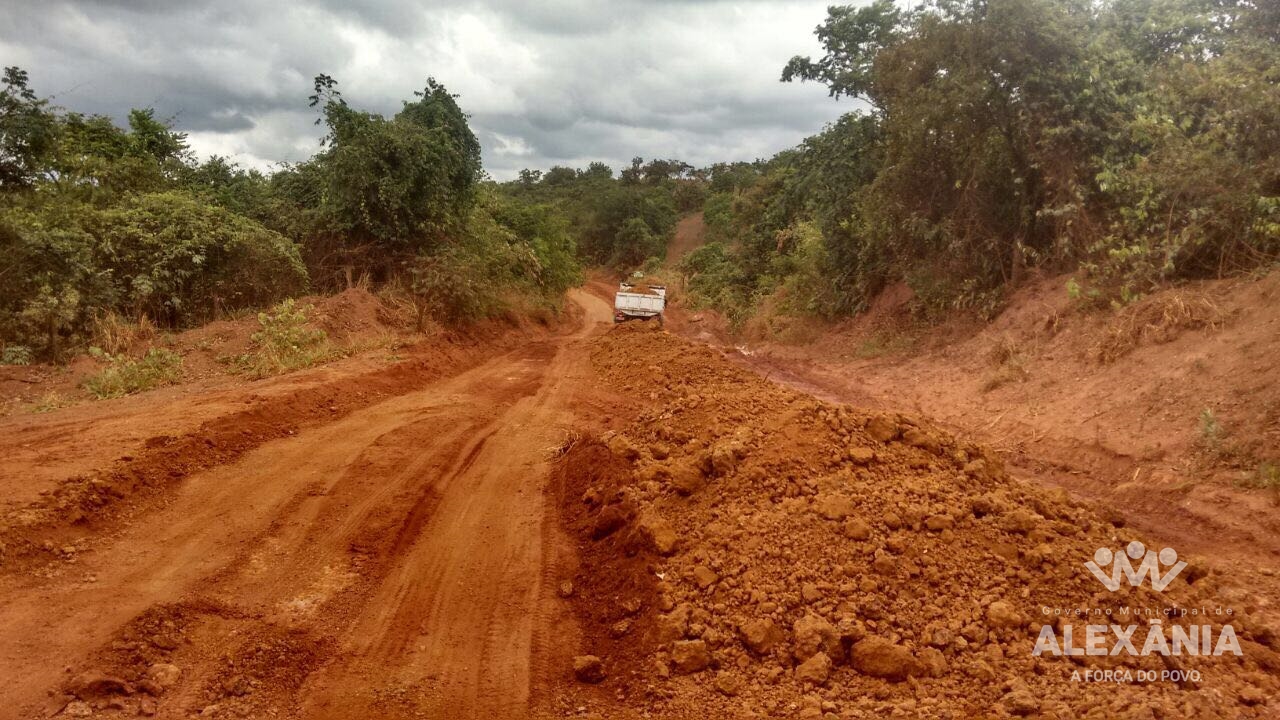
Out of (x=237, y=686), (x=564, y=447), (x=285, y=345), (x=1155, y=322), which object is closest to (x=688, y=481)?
(x=564, y=447)

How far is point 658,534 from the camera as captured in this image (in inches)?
199

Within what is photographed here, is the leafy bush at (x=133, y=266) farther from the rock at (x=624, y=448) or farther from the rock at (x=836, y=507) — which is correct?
the rock at (x=836, y=507)

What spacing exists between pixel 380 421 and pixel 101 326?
5700mm

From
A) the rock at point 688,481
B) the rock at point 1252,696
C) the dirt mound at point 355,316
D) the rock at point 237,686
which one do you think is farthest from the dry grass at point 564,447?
the dirt mound at point 355,316

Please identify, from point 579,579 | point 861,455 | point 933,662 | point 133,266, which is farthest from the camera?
point 133,266

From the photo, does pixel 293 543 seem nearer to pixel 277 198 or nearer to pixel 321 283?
pixel 321 283

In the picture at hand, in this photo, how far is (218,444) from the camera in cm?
760

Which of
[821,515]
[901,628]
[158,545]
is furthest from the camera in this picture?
[158,545]

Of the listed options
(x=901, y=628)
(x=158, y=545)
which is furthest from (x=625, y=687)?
(x=158, y=545)

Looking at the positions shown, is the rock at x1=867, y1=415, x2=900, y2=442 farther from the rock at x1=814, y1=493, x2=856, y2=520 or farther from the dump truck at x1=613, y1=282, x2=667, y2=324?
the dump truck at x1=613, y1=282, x2=667, y2=324

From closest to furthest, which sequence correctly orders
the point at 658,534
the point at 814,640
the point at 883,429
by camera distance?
the point at 814,640, the point at 658,534, the point at 883,429

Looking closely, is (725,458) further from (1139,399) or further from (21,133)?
(21,133)

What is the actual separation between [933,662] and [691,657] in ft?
3.97

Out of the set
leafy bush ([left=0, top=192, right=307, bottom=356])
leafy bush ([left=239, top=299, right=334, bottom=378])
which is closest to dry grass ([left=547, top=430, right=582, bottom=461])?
leafy bush ([left=239, top=299, right=334, bottom=378])
